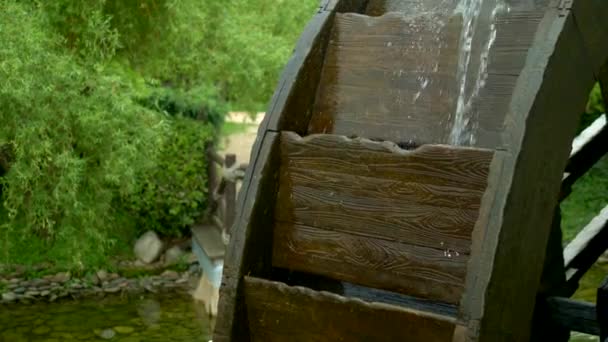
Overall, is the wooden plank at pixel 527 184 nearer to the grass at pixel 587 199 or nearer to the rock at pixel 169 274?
the rock at pixel 169 274

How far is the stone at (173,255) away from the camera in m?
9.38

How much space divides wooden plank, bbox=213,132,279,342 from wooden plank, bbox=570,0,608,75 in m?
0.99

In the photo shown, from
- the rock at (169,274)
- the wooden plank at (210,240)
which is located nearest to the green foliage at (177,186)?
the wooden plank at (210,240)

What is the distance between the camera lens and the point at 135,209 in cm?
932

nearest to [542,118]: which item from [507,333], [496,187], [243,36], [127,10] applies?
[496,187]

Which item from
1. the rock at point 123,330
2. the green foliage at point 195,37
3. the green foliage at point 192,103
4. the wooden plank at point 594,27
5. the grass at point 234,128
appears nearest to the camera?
the wooden plank at point 594,27

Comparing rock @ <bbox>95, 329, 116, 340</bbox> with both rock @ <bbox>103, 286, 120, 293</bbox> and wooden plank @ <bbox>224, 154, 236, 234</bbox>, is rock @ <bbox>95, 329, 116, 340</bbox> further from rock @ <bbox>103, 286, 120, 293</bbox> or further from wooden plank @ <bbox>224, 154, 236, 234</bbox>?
wooden plank @ <bbox>224, 154, 236, 234</bbox>

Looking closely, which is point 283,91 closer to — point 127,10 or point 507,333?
point 507,333

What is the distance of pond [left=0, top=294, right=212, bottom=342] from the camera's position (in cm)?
771

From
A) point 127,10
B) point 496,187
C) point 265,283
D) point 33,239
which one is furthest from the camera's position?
point 33,239

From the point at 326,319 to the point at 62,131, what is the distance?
4.81 meters

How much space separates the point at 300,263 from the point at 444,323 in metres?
0.63

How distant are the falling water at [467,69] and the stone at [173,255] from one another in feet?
22.8

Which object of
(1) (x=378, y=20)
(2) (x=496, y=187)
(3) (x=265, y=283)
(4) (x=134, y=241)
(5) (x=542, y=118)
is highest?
(1) (x=378, y=20)
